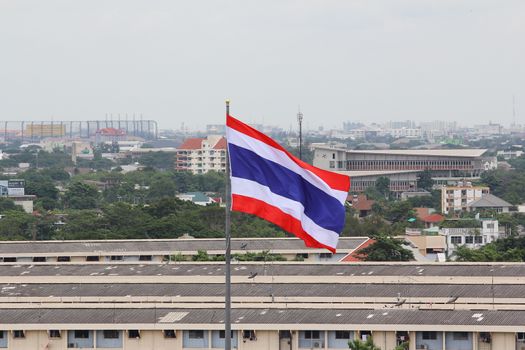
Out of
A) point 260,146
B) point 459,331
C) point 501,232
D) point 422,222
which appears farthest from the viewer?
point 422,222

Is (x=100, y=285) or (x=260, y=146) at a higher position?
(x=260, y=146)

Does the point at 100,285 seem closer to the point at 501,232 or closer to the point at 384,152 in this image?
the point at 501,232

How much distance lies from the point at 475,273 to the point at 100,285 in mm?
9075

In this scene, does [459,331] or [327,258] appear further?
[327,258]

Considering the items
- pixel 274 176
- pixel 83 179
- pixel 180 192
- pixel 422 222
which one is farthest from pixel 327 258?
pixel 83 179

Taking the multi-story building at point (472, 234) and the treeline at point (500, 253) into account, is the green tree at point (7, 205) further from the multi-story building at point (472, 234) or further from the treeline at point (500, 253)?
the treeline at point (500, 253)

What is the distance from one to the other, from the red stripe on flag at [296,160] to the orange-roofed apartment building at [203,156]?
134633mm

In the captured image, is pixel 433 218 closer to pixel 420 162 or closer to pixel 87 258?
pixel 87 258

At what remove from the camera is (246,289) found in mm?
35875

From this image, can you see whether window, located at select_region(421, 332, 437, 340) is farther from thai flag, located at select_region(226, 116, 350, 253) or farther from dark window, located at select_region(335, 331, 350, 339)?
thai flag, located at select_region(226, 116, 350, 253)

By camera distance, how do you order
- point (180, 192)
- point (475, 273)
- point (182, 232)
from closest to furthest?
point (475, 273), point (182, 232), point (180, 192)

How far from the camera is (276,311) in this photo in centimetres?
3089

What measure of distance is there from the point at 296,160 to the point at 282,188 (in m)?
0.37

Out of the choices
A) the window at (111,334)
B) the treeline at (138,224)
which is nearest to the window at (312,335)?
the window at (111,334)
